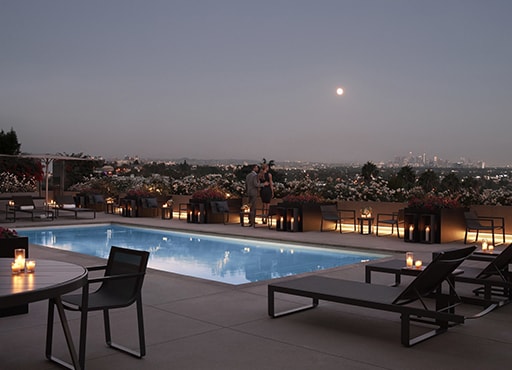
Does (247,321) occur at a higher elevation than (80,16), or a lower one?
lower

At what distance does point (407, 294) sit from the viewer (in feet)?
16.4

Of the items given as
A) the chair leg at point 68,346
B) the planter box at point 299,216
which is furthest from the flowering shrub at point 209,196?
the chair leg at point 68,346

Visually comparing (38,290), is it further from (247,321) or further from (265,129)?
(265,129)

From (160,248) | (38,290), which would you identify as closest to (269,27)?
(160,248)

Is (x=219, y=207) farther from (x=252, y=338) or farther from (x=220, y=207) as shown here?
(x=252, y=338)

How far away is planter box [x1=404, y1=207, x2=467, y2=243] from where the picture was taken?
12828 millimetres

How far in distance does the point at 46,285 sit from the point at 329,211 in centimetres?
1206

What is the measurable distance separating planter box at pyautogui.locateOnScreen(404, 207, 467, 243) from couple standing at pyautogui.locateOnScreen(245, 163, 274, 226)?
4.84 m

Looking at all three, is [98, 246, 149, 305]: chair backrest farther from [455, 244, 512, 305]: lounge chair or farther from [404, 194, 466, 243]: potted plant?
[404, 194, 466, 243]: potted plant

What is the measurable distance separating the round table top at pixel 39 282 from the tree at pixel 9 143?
33.9m

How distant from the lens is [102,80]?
1003 inches

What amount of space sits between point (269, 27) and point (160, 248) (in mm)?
11667

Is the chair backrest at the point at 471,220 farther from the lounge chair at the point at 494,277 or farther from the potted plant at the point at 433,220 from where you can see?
the lounge chair at the point at 494,277

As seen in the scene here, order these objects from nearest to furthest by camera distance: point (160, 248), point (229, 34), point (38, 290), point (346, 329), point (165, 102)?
point (38, 290) → point (346, 329) → point (160, 248) → point (229, 34) → point (165, 102)
